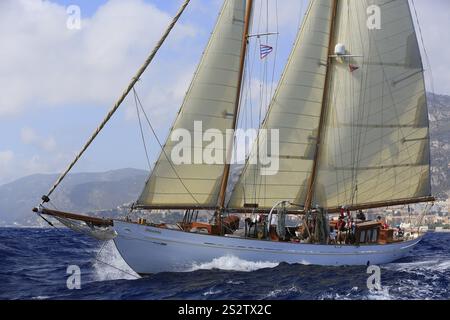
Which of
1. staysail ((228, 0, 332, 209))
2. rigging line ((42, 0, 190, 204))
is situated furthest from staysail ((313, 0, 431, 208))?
rigging line ((42, 0, 190, 204))

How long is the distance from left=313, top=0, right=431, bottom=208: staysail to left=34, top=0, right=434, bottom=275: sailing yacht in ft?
0.22

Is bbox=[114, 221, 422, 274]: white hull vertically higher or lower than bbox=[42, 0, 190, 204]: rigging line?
lower

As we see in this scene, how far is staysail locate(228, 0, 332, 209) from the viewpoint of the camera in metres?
37.7

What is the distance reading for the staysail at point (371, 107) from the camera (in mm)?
40688

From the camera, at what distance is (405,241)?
43000mm

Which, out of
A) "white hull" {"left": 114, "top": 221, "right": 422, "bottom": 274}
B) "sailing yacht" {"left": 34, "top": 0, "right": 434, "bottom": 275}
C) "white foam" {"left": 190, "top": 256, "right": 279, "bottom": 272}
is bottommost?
"white foam" {"left": 190, "top": 256, "right": 279, "bottom": 272}

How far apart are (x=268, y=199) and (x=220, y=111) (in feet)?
22.8

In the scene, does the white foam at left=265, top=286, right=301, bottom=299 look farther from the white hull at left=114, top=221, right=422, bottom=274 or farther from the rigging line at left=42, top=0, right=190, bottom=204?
the rigging line at left=42, top=0, right=190, bottom=204

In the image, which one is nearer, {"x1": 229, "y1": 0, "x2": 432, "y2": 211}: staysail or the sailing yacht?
the sailing yacht

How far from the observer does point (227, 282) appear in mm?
29500

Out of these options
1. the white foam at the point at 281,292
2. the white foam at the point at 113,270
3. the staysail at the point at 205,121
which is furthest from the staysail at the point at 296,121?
the white foam at the point at 281,292

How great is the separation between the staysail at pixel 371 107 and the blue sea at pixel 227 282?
624 centimetres
